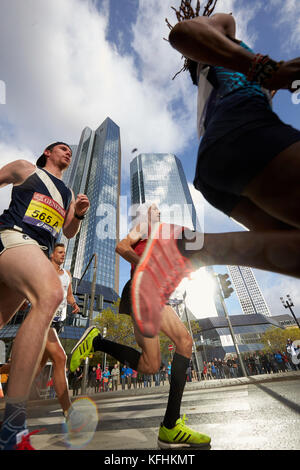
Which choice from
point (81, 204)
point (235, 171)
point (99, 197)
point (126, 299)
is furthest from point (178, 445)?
point (99, 197)

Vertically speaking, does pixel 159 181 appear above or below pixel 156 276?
above

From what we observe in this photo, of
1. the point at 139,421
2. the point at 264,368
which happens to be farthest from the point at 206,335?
the point at 139,421

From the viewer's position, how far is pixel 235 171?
1.09m

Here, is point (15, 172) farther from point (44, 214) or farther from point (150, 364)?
point (150, 364)

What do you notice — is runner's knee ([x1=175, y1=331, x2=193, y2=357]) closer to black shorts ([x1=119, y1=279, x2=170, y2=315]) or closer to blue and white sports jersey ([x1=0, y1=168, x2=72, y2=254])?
black shorts ([x1=119, y1=279, x2=170, y2=315])

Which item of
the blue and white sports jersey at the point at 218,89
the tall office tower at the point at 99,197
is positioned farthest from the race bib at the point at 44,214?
the tall office tower at the point at 99,197

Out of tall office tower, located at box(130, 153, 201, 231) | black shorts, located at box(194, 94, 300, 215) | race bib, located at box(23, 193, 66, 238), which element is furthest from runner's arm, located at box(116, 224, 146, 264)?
tall office tower, located at box(130, 153, 201, 231)

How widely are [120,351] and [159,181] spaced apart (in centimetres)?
10611

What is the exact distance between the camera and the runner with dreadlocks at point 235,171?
1.04 metres

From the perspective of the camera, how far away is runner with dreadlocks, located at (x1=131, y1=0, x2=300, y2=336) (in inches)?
40.9

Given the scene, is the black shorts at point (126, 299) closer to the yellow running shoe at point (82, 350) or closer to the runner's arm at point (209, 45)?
the yellow running shoe at point (82, 350)

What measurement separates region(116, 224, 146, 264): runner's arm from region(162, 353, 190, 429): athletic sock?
1.10m

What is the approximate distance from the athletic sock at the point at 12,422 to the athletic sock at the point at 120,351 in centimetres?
150

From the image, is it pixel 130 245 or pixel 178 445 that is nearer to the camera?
pixel 178 445
